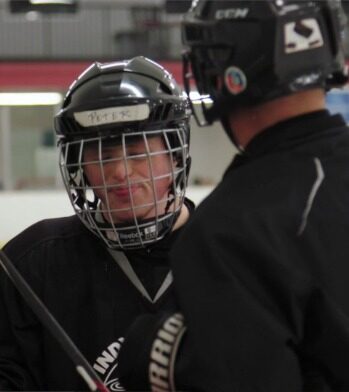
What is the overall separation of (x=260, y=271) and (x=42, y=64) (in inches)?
320

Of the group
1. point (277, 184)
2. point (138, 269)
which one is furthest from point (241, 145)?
point (138, 269)

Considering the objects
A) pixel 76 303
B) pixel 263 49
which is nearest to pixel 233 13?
pixel 263 49

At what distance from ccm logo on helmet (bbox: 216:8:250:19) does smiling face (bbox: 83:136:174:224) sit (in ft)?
1.65

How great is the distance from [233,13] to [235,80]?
0.07 meters

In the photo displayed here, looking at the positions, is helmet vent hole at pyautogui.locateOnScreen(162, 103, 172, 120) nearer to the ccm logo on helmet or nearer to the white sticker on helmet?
the white sticker on helmet

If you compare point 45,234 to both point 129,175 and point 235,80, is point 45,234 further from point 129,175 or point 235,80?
point 235,80

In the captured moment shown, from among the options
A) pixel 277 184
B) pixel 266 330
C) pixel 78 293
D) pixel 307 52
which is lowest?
pixel 78 293

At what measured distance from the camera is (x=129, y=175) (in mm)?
1547

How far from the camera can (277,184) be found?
1.03 m

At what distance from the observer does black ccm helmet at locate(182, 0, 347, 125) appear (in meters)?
1.03

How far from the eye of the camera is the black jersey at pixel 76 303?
1.57 m

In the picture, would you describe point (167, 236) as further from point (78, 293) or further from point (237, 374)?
point (237, 374)

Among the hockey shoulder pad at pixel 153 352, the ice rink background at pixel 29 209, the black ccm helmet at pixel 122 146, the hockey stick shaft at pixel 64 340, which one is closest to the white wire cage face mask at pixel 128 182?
the black ccm helmet at pixel 122 146

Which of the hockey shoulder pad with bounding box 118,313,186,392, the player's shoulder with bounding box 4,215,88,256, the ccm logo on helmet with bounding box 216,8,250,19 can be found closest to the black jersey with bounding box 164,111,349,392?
the hockey shoulder pad with bounding box 118,313,186,392
